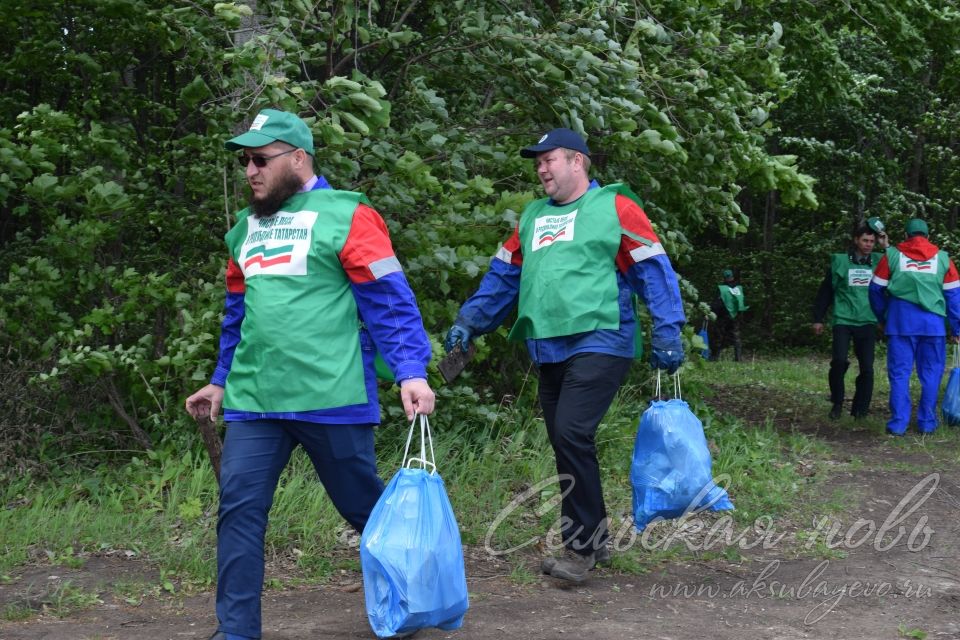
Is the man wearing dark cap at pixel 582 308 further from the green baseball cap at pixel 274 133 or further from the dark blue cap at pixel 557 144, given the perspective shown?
the green baseball cap at pixel 274 133

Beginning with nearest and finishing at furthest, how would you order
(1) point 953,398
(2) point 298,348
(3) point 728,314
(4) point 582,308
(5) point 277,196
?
(2) point 298,348
(5) point 277,196
(4) point 582,308
(1) point 953,398
(3) point 728,314

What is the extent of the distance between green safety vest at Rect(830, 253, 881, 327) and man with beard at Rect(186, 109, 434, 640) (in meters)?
8.03

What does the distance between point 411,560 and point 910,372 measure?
26.4 feet

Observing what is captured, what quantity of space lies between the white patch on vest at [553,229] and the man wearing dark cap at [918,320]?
6.35 m

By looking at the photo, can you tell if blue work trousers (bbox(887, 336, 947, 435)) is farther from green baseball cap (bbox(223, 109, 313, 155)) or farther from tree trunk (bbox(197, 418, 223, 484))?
green baseball cap (bbox(223, 109, 313, 155))

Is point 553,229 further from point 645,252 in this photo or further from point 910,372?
point 910,372

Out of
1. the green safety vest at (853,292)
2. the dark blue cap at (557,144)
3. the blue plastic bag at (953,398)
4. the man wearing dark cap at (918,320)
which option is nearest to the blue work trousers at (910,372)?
the man wearing dark cap at (918,320)

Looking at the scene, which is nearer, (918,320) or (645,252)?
(645,252)

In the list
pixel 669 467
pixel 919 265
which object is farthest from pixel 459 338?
pixel 919 265

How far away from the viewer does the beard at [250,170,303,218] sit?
4.12m

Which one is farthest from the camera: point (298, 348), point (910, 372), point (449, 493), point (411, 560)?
point (910, 372)

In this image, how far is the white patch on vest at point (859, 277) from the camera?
11.1m

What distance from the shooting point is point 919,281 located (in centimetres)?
1052

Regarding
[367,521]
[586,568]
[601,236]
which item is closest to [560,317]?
[601,236]
